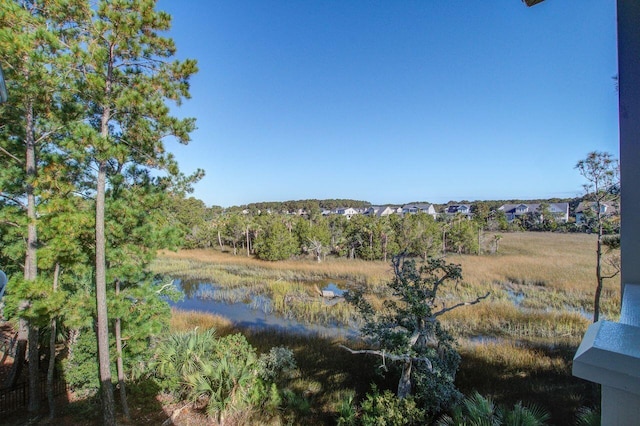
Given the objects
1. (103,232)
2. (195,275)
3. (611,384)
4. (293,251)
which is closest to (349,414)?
(103,232)

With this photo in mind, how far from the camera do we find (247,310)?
18.2m

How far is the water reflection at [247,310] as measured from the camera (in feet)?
48.5

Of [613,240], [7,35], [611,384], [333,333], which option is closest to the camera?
[611,384]

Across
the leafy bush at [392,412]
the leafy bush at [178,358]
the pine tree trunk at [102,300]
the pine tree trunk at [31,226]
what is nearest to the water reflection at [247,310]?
the leafy bush at [178,358]

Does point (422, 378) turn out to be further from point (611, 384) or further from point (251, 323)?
point (251, 323)

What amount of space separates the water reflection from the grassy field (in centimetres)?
99

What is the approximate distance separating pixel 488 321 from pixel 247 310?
12618 mm

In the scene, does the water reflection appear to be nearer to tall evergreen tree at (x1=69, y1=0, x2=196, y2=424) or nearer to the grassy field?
the grassy field

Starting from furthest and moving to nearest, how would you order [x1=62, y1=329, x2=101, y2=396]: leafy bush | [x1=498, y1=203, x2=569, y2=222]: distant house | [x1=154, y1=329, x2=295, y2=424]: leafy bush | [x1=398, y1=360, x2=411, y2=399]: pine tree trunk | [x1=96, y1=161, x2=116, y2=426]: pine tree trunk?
[x1=498, y1=203, x2=569, y2=222]: distant house
[x1=62, y1=329, x2=101, y2=396]: leafy bush
[x1=154, y1=329, x2=295, y2=424]: leafy bush
[x1=398, y1=360, x2=411, y2=399]: pine tree trunk
[x1=96, y1=161, x2=116, y2=426]: pine tree trunk

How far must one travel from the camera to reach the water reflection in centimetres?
1479

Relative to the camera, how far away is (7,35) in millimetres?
5113

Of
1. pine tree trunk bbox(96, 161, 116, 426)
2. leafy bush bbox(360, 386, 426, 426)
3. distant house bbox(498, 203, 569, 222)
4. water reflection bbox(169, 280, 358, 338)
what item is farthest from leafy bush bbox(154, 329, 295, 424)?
distant house bbox(498, 203, 569, 222)

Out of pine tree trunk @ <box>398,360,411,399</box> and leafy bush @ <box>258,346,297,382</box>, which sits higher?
pine tree trunk @ <box>398,360,411,399</box>

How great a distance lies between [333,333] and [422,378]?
7254 millimetres
